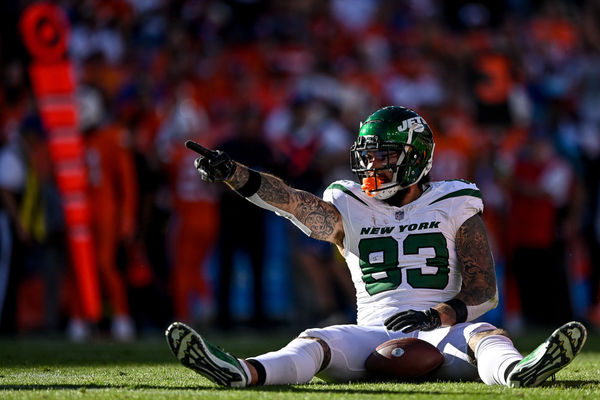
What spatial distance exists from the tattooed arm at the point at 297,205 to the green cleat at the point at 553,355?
54.6 inches

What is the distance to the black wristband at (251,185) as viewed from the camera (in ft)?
17.4

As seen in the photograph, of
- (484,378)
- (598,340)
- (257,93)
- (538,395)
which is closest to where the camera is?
(538,395)

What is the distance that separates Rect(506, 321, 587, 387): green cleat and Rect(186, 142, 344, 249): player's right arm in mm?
1392

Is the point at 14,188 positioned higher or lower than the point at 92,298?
higher

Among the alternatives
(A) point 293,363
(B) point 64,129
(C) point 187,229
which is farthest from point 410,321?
(C) point 187,229

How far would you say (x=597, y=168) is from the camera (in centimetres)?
1224

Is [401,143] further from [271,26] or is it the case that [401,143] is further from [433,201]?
[271,26]

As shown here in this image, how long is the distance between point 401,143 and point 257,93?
776 centimetres

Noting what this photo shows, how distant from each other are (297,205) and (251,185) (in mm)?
334

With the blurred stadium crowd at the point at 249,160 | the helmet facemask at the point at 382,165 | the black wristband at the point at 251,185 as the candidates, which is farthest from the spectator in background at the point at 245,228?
the black wristband at the point at 251,185

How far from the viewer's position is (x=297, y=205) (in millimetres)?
5535

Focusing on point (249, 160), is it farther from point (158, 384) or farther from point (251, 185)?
point (158, 384)

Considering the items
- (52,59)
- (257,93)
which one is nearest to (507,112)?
(257,93)

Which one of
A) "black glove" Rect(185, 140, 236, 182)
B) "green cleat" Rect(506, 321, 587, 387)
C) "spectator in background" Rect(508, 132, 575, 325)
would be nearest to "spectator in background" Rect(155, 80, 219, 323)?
"spectator in background" Rect(508, 132, 575, 325)
